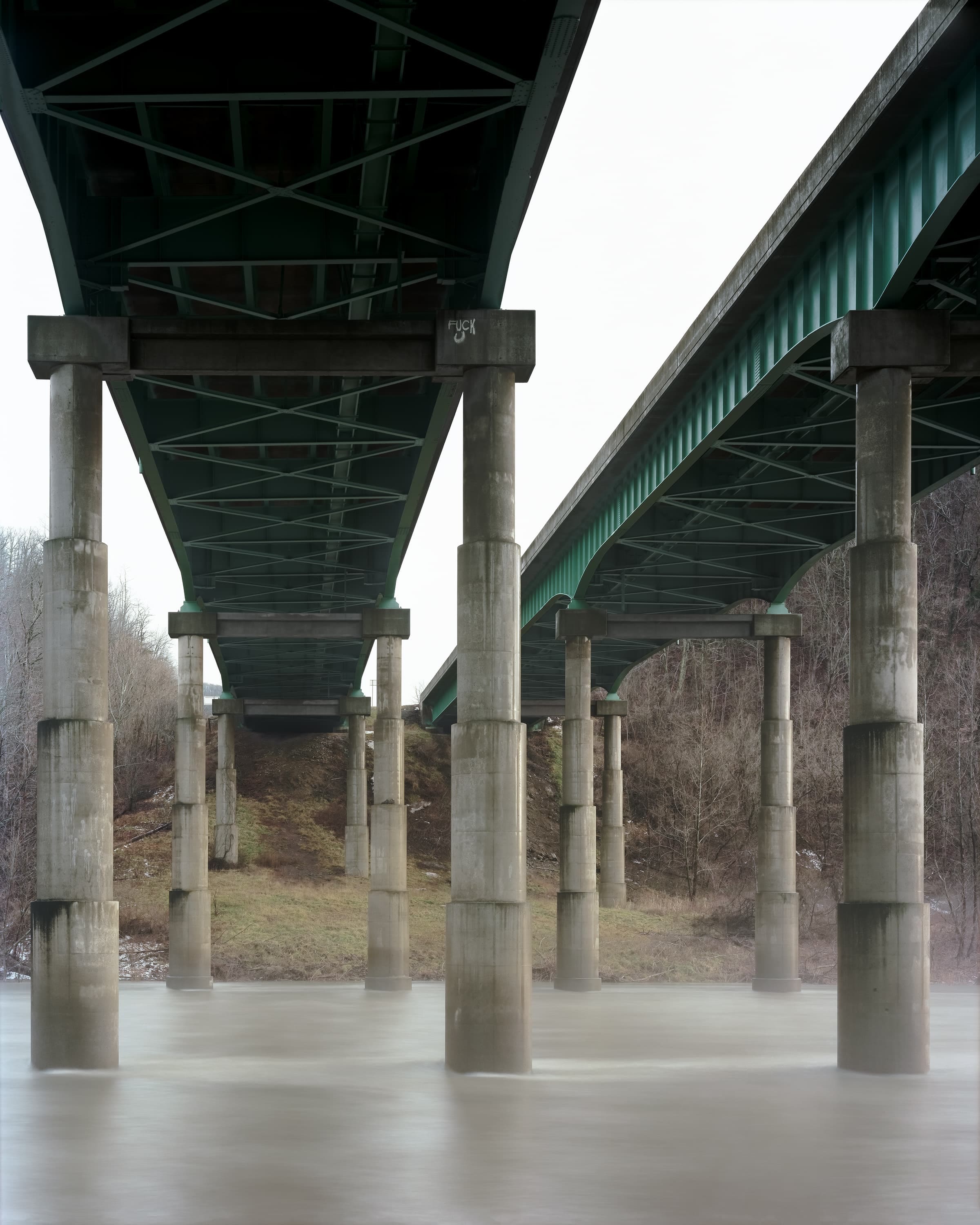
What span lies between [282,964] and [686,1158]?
143 feet

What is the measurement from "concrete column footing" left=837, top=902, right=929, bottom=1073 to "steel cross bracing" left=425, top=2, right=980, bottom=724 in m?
Result: 8.25

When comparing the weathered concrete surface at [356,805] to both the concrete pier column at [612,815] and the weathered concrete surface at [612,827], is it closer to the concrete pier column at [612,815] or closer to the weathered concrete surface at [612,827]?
the concrete pier column at [612,815]

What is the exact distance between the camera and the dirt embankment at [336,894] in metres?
57.3

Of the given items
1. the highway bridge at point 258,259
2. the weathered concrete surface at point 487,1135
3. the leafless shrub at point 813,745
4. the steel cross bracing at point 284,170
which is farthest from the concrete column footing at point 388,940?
the leafless shrub at point 813,745

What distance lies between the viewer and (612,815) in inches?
2891

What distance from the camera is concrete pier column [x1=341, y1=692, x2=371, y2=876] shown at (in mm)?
77000

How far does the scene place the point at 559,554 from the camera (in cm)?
5044

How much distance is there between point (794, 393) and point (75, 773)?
1569 cm

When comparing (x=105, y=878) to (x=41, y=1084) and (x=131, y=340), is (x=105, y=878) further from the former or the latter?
(x=131, y=340)

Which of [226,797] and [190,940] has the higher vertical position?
[226,797]

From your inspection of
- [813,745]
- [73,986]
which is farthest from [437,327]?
[813,745]

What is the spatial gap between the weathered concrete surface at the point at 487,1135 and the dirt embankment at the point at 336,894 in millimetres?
28878

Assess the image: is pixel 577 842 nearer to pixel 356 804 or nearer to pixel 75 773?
pixel 75 773

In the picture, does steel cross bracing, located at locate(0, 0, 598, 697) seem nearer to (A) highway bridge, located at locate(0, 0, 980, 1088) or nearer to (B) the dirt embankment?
(A) highway bridge, located at locate(0, 0, 980, 1088)
